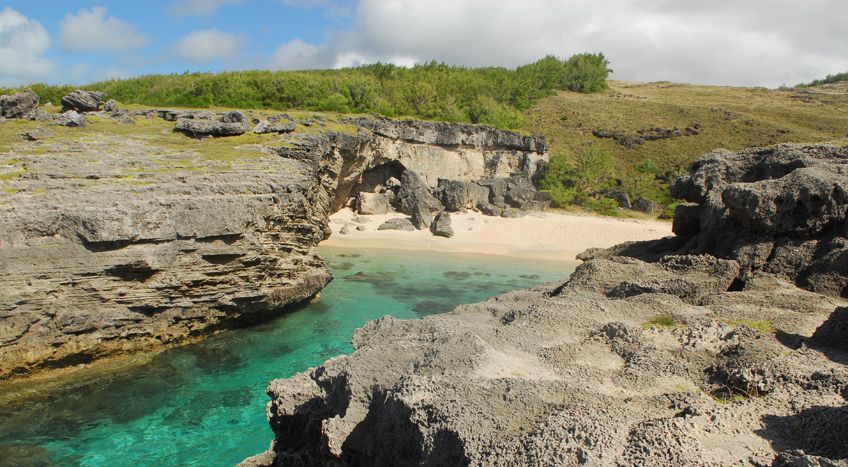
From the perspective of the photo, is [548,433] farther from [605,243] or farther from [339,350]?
[605,243]

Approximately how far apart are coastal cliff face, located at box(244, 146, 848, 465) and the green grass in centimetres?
4

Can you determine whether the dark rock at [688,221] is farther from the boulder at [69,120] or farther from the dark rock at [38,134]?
the boulder at [69,120]

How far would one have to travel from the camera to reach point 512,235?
35.9 metres

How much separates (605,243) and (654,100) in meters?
57.0

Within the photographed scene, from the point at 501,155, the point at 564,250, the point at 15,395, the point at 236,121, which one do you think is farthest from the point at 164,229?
the point at 501,155

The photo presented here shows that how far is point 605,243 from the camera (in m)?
34.1

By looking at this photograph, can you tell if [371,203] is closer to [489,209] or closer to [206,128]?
[489,209]

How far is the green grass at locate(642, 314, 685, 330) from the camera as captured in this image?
279 inches

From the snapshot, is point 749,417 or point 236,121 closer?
point 749,417

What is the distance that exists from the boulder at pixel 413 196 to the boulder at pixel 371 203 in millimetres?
1212

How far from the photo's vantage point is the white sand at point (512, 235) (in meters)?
32.8

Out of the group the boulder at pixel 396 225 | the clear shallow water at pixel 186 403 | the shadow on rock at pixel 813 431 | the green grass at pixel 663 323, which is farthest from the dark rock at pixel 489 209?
the shadow on rock at pixel 813 431

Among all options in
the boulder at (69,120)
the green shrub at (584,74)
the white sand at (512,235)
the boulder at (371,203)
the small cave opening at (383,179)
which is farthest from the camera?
the green shrub at (584,74)

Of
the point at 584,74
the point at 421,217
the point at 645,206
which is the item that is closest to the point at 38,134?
the point at 421,217
